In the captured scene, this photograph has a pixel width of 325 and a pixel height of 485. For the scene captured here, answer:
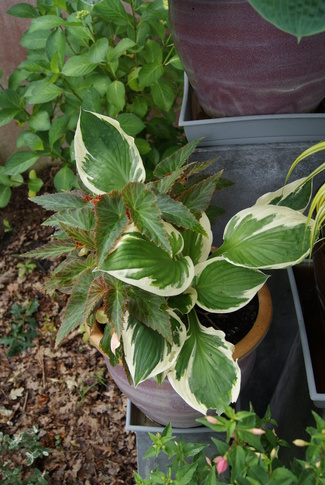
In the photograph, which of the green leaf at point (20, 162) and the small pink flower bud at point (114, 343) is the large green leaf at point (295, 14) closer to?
the small pink flower bud at point (114, 343)

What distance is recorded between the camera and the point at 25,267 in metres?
1.95

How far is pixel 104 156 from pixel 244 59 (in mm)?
Answer: 320

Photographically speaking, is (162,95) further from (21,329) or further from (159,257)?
(21,329)

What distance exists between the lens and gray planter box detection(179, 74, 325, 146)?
3.43 feet

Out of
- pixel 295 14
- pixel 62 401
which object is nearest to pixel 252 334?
pixel 295 14

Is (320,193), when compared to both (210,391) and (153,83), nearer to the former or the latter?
(210,391)

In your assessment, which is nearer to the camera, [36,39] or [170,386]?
[170,386]

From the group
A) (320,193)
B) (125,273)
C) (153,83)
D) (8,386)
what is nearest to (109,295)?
(125,273)

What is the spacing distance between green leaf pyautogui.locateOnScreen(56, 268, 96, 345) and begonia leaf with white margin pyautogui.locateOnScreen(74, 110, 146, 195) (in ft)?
0.57

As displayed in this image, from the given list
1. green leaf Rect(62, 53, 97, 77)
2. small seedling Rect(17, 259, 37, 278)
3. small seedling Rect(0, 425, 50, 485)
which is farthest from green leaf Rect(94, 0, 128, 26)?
small seedling Rect(0, 425, 50, 485)

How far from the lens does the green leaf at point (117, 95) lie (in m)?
1.30

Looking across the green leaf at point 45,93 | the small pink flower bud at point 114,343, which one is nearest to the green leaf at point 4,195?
the green leaf at point 45,93

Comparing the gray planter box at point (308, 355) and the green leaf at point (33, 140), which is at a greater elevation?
the green leaf at point (33, 140)

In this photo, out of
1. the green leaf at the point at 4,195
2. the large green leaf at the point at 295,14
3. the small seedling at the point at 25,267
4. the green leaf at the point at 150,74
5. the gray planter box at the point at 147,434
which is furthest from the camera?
the small seedling at the point at 25,267
